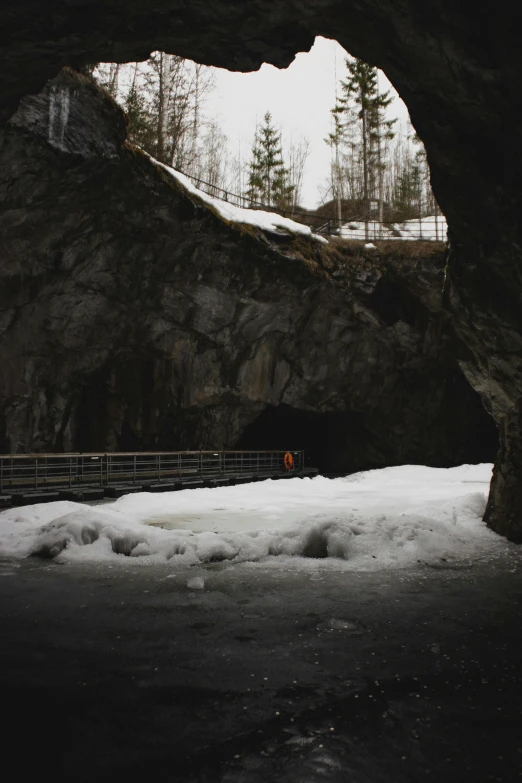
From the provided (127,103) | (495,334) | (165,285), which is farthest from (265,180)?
(495,334)

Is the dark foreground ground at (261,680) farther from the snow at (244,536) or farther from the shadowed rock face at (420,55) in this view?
the shadowed rock face at (420,55)

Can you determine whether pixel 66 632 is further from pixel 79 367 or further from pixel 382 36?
pixel 79 367

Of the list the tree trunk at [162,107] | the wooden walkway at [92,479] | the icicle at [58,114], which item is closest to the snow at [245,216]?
the icicle at [58,114]

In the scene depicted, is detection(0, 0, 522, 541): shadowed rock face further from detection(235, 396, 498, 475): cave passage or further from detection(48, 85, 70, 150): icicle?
detection(235, 396, 498, 475): cave passage

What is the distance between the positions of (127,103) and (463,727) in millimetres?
27845

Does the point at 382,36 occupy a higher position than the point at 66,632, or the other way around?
the point at 382,36

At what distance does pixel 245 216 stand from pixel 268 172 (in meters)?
23.2

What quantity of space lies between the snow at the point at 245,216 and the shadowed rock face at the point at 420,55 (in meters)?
11.6

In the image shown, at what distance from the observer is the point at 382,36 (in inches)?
245

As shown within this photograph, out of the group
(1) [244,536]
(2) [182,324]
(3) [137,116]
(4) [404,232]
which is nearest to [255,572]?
(1) [244,536]

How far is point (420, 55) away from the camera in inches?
237

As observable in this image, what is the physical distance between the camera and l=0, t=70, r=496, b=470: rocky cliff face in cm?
1581

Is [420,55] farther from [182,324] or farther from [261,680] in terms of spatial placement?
[182,324]

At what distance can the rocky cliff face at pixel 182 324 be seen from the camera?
15.8m
